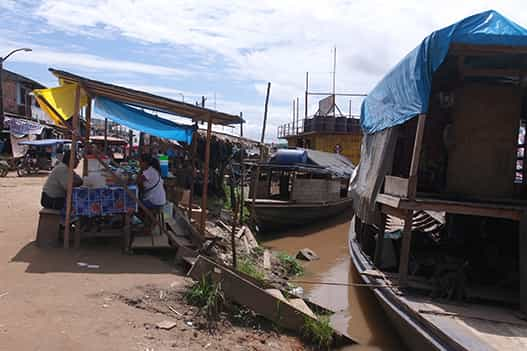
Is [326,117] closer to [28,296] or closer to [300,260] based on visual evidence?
[300,260]

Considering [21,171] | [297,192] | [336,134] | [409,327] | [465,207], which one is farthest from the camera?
[336,134]

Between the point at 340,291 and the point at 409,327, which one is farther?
the point at 340,291

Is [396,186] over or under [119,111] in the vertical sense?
under

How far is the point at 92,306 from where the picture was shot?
479 centimetres

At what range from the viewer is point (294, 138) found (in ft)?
114

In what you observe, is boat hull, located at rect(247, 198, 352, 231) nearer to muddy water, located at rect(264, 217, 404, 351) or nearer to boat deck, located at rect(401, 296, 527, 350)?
muddy water, located at rect(264, 217, 404, 351)

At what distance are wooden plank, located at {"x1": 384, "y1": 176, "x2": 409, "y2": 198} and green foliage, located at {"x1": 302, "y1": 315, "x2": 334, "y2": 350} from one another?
1.99 meters

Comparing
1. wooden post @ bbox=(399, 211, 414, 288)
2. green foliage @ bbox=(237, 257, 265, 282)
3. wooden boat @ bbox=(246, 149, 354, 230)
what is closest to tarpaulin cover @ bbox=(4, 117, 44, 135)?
wooden boat @ bbox=(246, 149, 354, 230)

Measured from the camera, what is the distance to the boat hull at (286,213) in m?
13.6

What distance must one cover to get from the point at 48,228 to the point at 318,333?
4.48 m

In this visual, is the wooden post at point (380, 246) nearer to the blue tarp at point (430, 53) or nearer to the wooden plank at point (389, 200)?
the wooden plank at point (389, 200)

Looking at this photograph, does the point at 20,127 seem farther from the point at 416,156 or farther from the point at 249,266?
the point at 416,156

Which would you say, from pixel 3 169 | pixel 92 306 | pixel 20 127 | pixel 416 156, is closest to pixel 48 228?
pixel 92 306

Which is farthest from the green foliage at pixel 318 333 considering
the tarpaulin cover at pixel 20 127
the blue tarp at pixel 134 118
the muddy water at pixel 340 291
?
the tarpaulin cover at pixel 20 127
